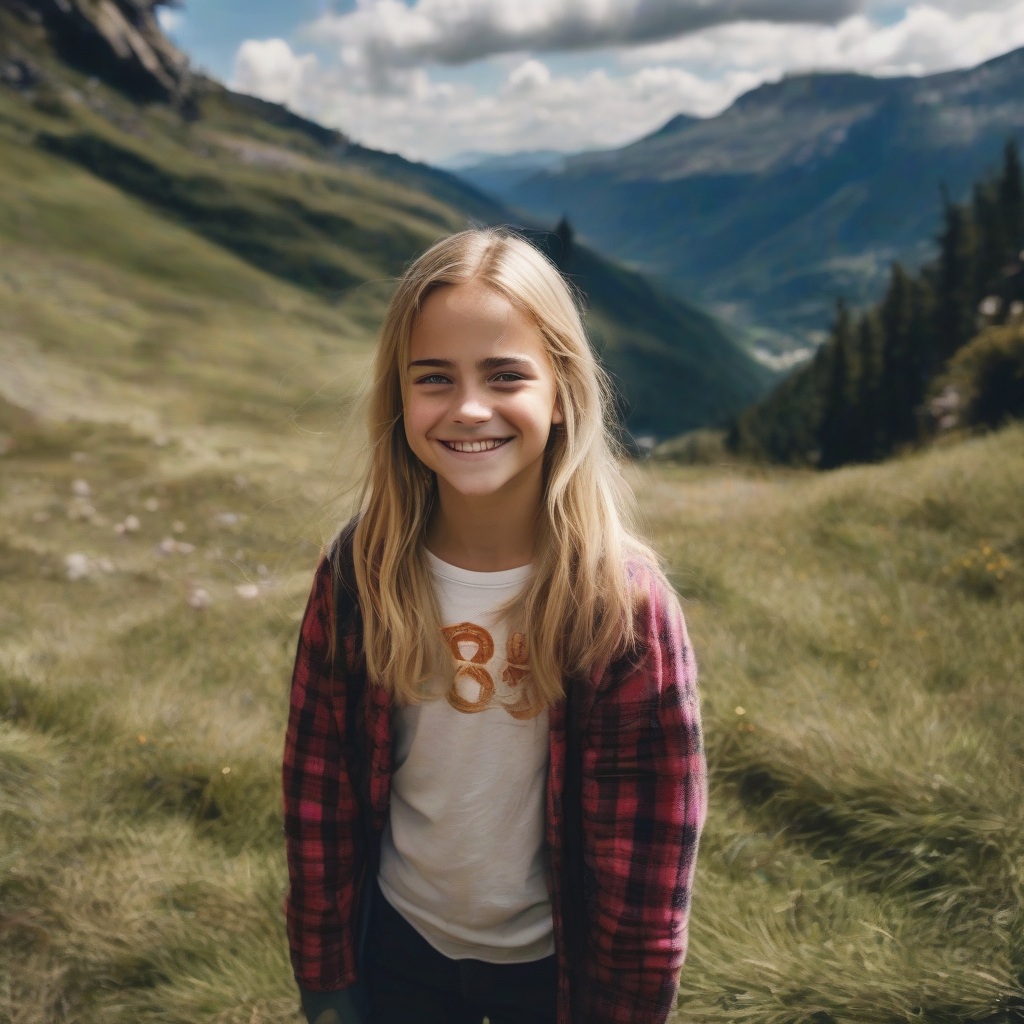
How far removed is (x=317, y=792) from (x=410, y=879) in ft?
1.13

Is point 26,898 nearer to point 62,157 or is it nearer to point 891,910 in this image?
point 891,910

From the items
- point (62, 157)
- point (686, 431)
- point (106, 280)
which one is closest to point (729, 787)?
point (106, 280)

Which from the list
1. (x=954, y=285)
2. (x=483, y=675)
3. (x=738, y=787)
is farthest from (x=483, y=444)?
(x=954, y=285)

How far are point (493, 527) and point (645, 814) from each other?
79 centimetres

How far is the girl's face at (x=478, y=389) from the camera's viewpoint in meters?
1.97

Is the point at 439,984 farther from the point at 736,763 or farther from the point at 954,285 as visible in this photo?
the point at 954,285

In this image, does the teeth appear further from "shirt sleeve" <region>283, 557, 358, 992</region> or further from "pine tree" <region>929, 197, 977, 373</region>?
"pine tree" <region>929, 197, 977, 373</region>

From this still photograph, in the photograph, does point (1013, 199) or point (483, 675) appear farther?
point (1013, 199)

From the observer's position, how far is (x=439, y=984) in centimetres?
219

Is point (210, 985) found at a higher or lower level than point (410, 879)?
lower

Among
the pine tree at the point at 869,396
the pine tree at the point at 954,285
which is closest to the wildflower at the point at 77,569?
the pine tree at the point at 869,396

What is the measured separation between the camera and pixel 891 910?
2795 millimetres

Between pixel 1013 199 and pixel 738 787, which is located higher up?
pixel 1013 199

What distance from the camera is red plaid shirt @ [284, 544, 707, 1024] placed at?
1.92 meters
